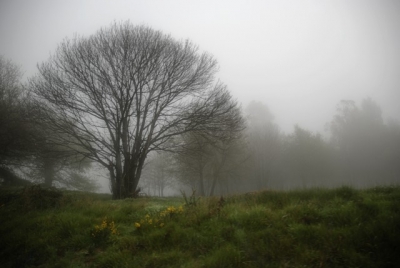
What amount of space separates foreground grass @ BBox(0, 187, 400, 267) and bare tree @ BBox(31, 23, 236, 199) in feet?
20.7

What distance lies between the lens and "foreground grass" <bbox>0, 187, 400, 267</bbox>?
3367mm

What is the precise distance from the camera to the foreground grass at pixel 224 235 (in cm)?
337

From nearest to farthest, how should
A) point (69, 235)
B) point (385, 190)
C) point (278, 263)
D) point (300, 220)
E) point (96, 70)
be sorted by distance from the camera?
1. point (278, 263)
2. point (300, 220)
3. point (69, 235)
4. point (385, 190)
5. point (96, 70)

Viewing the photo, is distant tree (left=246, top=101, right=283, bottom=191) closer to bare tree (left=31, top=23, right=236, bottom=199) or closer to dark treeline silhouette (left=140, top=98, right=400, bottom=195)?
dark treeline silhouette (left=140, top=98, right=400, bottom=195)

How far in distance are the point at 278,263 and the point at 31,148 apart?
1474 centimetres

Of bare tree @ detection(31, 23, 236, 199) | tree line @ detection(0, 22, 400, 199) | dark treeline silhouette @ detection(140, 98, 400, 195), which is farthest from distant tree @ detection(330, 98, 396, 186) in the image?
bare tree @ detection(31, 23, 236, 199)

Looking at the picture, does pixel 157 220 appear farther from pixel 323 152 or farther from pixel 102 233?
pixel 323 152

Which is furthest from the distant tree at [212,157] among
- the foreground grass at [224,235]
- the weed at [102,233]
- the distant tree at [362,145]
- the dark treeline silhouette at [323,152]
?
the distant tree at [362,145]

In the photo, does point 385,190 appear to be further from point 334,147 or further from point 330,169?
point 334,147

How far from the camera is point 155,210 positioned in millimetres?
6020

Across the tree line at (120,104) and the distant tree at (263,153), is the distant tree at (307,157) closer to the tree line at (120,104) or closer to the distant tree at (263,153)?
the distant tree at (263,153)

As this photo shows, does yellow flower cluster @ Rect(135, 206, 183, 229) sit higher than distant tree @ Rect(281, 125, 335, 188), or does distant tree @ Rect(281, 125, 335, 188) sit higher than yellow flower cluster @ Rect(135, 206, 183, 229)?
distant tree @ Rect(281, 125, 335, 188)

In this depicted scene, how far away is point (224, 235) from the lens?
421 cm

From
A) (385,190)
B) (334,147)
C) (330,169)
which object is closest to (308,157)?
(330,169)
